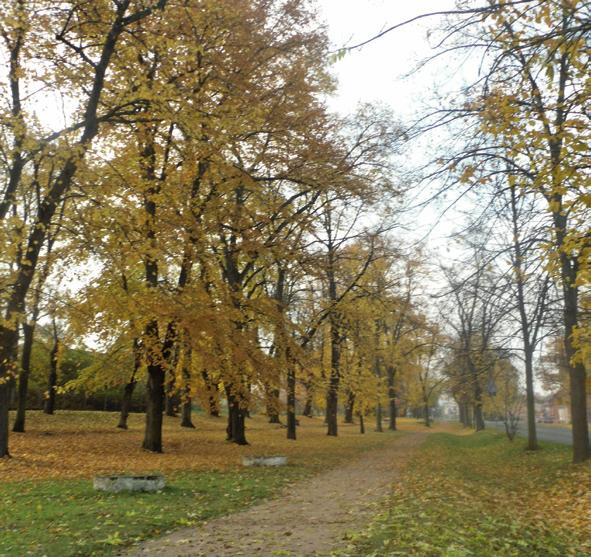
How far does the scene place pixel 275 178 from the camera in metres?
18.0

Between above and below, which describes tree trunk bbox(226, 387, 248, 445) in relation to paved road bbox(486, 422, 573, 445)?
above

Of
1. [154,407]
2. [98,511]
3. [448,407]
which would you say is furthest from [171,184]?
[448,407]

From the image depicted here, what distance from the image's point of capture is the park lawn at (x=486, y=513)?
5.84 metres

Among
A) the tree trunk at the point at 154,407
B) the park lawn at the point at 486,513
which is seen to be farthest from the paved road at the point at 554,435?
the tree trunk at the point at 154,407

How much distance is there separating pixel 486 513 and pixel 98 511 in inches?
218

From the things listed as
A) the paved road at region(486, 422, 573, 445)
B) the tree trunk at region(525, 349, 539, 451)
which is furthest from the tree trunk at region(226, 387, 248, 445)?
the paved road at region(486, 422, 573, 445)

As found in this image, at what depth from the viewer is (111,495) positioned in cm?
883

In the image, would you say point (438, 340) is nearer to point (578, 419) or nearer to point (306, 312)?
point (306, 312)

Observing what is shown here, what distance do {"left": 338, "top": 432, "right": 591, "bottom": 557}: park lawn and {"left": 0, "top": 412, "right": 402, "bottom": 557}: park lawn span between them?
2503 mm

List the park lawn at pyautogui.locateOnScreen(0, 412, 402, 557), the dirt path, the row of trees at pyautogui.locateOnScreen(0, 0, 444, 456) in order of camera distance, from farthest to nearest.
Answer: the row of trees at pyautogui.locateOnScreen(0, 0, 444, 456) < the park lawn at pyautogui.locateOnScreen(0, 412, 402, 557) < the dirt path

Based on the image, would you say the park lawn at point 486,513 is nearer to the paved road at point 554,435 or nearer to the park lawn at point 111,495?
the park lawn at point 111,495

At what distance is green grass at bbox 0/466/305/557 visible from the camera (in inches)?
233

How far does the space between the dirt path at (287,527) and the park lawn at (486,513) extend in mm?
392

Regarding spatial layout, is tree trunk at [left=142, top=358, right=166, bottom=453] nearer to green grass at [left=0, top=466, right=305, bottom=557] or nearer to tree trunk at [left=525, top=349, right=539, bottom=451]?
green grass at [left=0, top=466, right=305, bottom=557]
